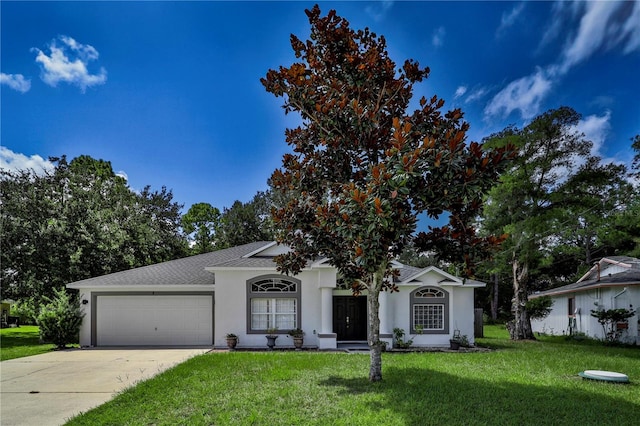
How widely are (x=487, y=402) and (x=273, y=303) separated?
972 cm

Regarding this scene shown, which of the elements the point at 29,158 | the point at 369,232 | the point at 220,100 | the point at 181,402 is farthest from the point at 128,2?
the point at 29,158

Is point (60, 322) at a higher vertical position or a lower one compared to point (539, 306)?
higher

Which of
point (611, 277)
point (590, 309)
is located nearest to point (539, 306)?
point (590, 309)

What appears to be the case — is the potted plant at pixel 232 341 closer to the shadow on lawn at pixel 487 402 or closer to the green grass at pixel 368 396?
the green grass at pixel 368 396

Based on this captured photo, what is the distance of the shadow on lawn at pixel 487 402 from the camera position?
621cm

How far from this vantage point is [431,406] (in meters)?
6.71

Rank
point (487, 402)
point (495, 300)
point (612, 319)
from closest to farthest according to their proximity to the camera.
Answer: point (487, 402)
point (612, 319)
point (495, 300)

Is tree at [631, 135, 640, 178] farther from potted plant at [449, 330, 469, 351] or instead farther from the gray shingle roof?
the gray shingle roof

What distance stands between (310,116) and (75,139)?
15809 mm

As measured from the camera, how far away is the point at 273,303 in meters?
15.6

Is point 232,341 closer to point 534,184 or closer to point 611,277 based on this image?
point 534,184

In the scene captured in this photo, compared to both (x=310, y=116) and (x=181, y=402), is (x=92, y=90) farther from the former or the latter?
(x=181, y=402)

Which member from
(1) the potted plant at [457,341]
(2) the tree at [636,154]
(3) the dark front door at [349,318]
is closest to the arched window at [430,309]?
(1) the potted plant at [457,341]

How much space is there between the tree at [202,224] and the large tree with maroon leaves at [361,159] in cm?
2994
